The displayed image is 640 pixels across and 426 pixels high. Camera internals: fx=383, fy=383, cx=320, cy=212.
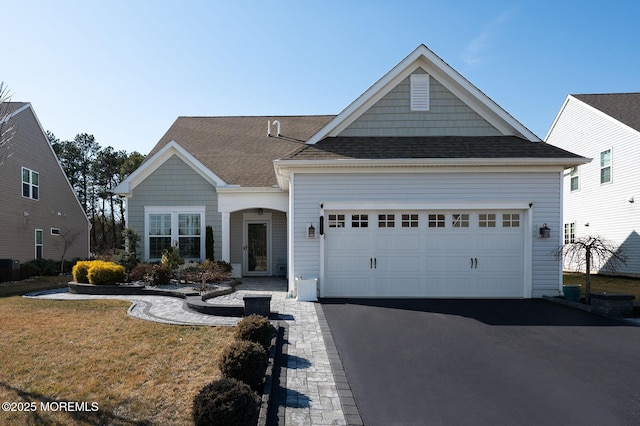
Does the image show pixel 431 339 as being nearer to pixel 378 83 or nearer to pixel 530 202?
pixel 530 202

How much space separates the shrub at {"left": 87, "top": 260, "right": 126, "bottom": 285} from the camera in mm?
12688

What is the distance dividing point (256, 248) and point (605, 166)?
17329mm

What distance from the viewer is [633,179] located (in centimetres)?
1686

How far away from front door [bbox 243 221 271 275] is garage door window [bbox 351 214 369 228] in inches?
261

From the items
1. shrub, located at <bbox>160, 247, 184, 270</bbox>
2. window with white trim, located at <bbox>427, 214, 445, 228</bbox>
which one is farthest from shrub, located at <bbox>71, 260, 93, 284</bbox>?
window with white trim, located at <bbox>427, 214, 445, 228</bbox>

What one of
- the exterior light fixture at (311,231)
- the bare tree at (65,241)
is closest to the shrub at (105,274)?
the exterior light fixture at (311,231)

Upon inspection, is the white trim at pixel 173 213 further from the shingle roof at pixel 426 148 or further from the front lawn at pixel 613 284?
the front lawn at pixel 613 284

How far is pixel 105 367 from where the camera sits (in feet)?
18.2

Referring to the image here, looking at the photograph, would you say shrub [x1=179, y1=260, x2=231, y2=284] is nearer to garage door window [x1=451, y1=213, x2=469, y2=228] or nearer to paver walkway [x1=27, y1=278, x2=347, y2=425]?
paver walkway [x1=27, y1=278, x2=347, y2=425]

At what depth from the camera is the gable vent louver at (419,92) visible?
11.9 metres

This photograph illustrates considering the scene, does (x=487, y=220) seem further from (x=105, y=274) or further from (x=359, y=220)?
(x=105, y=274)

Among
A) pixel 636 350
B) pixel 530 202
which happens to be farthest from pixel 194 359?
pixel 530 202

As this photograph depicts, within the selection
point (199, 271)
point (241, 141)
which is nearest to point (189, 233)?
point (199, 271)

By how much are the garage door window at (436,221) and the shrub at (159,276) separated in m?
8.82
